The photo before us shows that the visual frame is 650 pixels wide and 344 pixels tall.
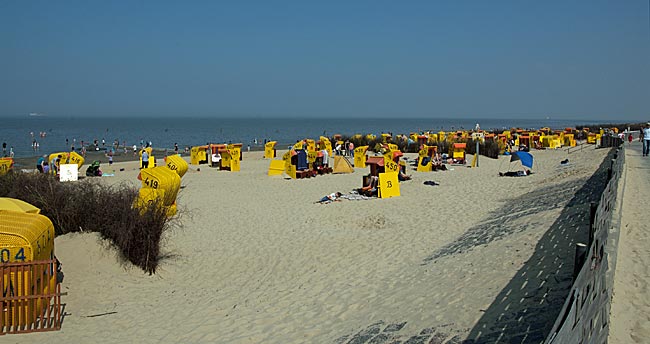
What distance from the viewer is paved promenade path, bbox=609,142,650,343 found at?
491 centimetres

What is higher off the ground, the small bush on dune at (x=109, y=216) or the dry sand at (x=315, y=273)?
the small bush on dune at (x=109, y=216)

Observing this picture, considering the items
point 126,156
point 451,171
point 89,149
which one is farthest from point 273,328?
point 89,149

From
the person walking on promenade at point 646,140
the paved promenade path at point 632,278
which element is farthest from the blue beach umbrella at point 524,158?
the paved promenade path at point 632,278

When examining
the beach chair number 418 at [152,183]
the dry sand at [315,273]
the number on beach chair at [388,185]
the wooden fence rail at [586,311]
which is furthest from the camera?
the number on beach chair at [388,185]

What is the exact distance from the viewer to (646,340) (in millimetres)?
4680

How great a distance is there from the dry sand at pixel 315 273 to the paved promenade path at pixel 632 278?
67 centimetres

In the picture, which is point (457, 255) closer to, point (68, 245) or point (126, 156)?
point (68, 245)

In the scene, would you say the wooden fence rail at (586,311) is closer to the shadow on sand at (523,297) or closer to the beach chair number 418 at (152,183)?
the shadow on sand at (523,297)

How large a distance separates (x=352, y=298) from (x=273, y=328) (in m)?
1.40

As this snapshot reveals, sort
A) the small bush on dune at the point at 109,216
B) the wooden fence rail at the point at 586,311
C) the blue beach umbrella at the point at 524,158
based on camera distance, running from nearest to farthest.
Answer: the wooden fence rail at the point at 586,311, the small bush on dune at the point at 109,216, the blue beach umbrella at the point at 524,158

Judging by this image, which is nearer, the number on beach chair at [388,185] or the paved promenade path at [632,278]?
the paved promenade path at [632,278]

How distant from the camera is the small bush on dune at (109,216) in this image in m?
9.16

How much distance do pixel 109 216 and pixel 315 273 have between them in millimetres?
3662

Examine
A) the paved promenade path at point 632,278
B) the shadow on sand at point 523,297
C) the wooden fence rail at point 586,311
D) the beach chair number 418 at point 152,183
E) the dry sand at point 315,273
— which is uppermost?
the wooden fence rail at point 586,311
